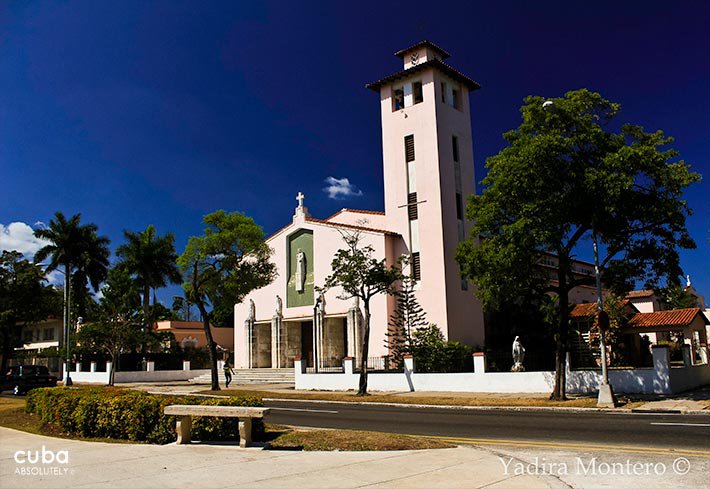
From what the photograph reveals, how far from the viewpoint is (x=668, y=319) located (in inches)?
1150

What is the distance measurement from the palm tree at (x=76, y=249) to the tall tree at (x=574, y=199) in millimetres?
44077

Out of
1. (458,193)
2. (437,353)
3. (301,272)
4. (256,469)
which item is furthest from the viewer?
(301,272)

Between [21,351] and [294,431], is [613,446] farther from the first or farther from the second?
[21,351]

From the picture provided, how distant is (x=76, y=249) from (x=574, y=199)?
4922cm

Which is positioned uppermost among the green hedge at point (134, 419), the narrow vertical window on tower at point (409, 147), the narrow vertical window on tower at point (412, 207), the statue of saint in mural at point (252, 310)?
the narrow vertical window on tower at point (409, 147)

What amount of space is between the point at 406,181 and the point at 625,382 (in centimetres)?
1879

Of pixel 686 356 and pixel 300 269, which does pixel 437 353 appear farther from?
pixel 300 269

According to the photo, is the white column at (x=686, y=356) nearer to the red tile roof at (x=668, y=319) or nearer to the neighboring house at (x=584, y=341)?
the red tile roof at (x=668, y=319)

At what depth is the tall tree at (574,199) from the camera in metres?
19.7

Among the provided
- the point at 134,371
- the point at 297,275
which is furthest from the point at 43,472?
the point at 134,371

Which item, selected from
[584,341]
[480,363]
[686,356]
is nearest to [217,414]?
[480,363]

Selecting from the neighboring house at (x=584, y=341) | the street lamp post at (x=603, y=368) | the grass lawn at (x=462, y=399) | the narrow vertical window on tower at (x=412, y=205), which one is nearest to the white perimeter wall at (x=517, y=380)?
the grass lawn at (x=462, y=399)

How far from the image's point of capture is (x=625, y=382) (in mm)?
21922

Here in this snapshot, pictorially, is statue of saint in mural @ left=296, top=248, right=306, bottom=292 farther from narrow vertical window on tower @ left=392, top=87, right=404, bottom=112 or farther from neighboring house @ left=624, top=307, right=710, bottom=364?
neighboring house @ left=624, top=307, right=710, bottom=364
